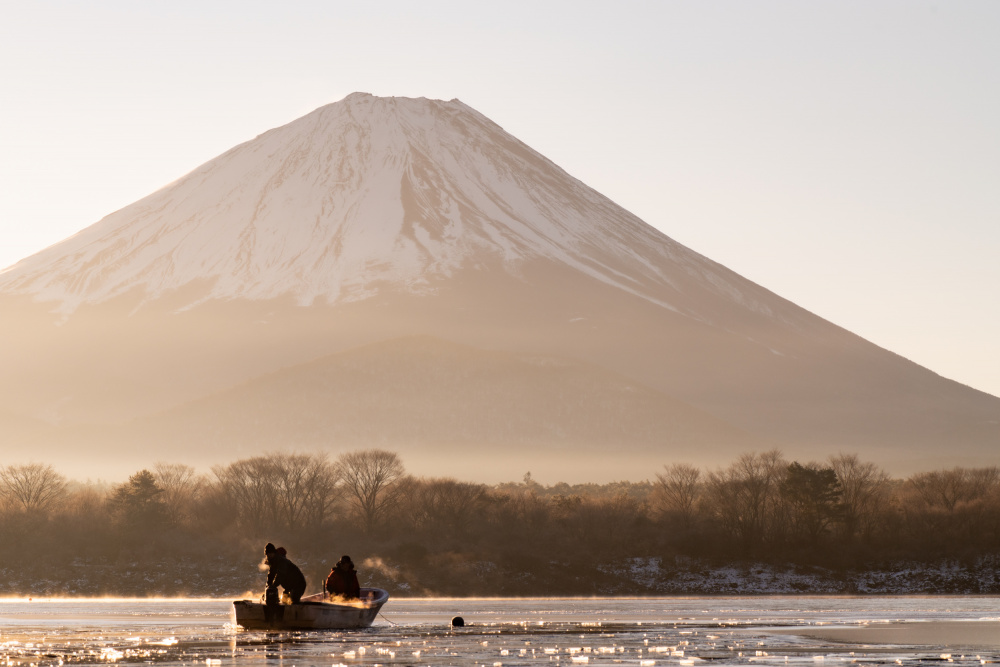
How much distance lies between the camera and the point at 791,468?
10838 cm

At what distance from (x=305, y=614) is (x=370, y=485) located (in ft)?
223

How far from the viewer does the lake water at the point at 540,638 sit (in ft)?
123

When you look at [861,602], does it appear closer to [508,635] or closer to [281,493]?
[508,635]

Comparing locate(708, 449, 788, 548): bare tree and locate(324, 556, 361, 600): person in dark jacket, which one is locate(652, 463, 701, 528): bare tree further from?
locate(324, 556, 361, 600): person in dark jacket

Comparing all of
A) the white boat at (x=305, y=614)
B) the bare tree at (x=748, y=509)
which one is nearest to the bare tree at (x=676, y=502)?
the bare tree at (x=748, y=509)

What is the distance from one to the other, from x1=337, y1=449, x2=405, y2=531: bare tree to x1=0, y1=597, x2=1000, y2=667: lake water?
124 feet

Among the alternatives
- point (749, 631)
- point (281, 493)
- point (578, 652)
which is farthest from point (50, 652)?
point (281, 493)

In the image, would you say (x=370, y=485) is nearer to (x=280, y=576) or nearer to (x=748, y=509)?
(x=748, y=509)

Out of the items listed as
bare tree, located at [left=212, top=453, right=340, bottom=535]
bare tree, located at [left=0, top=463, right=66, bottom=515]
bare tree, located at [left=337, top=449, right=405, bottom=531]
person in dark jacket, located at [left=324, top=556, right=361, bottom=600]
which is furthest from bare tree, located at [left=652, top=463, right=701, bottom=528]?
person in dark jacket, located at [left=324, top=556, right=361, bottom=600]

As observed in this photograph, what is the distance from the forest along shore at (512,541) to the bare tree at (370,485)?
0.28 metres

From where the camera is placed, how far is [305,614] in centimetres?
4819

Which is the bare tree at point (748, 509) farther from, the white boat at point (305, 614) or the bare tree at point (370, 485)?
the white boat at point (305, 614)

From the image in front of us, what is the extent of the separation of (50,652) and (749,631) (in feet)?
68.6

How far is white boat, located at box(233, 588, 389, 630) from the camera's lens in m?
47.7
